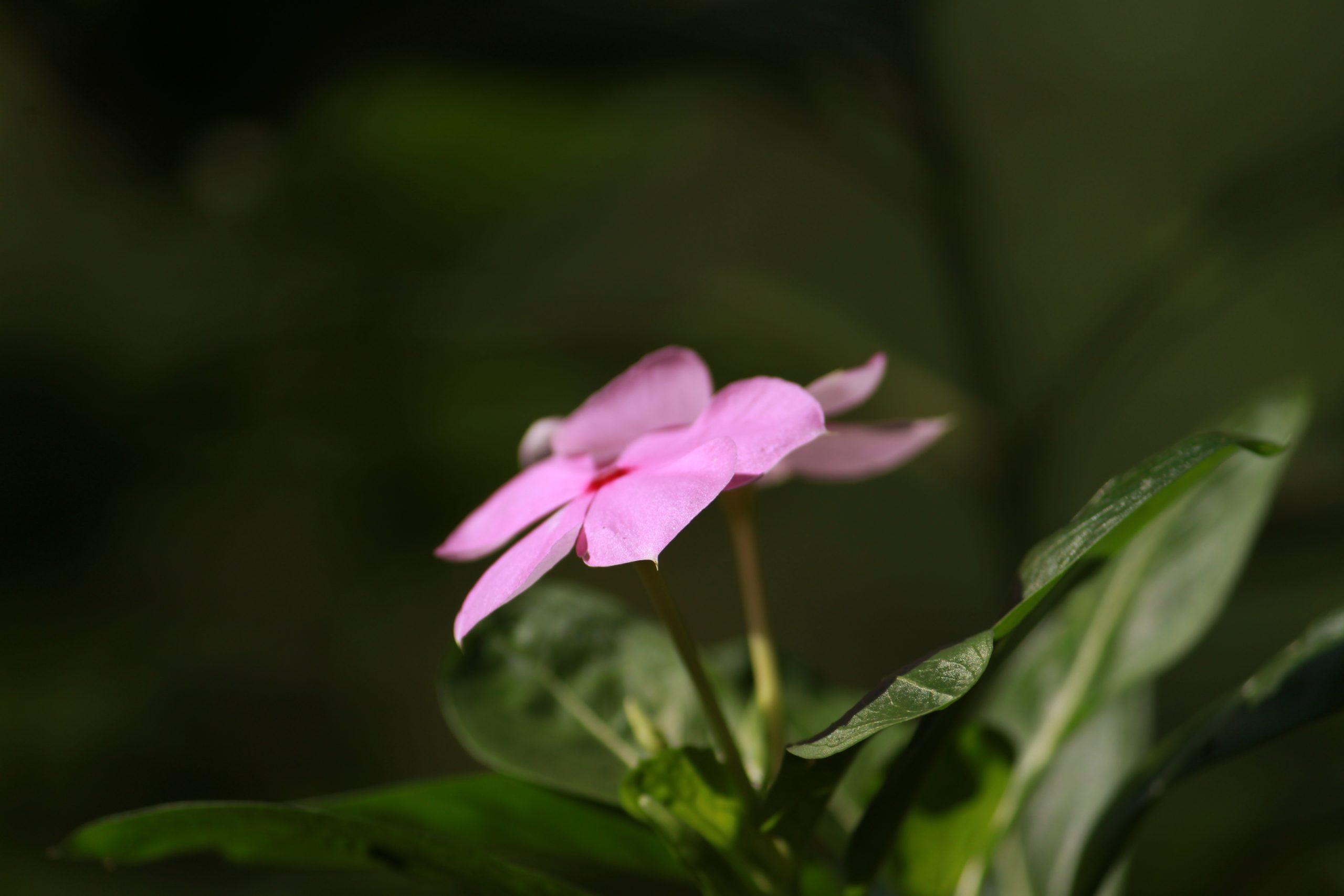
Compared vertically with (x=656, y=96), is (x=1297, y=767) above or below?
below

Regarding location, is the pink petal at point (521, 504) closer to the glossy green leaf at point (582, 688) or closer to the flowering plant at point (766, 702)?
the flowering plant at point (766, 702)

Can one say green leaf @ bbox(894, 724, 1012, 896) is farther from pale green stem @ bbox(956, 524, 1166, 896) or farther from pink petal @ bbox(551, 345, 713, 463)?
pink petal @ bbox(551, 345, 713, 463)

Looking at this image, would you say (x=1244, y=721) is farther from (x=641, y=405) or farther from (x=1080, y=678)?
(x=641, y=405)

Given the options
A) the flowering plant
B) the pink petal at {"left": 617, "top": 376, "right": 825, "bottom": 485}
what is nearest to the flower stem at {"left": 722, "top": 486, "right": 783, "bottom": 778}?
the flowering plant

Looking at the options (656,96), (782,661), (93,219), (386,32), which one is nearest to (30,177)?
(93,219)

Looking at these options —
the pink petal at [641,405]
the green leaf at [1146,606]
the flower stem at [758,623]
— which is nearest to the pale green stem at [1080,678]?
the green leaf at [1146,606]

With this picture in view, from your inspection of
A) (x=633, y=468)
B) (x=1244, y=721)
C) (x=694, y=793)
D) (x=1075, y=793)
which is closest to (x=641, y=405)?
(x=633, y=468)

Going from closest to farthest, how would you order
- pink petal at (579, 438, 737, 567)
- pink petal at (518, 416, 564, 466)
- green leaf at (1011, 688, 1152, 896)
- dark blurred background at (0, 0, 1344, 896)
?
pink petal at (579, 438, 737, 567) → pink petal at (518, 416, 564, 466) → green leaf at (1011, 688, 1152, 896) → dark blurred background at (0, 0, 1344, 896)

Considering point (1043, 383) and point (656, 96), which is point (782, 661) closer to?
point (656, 96)
